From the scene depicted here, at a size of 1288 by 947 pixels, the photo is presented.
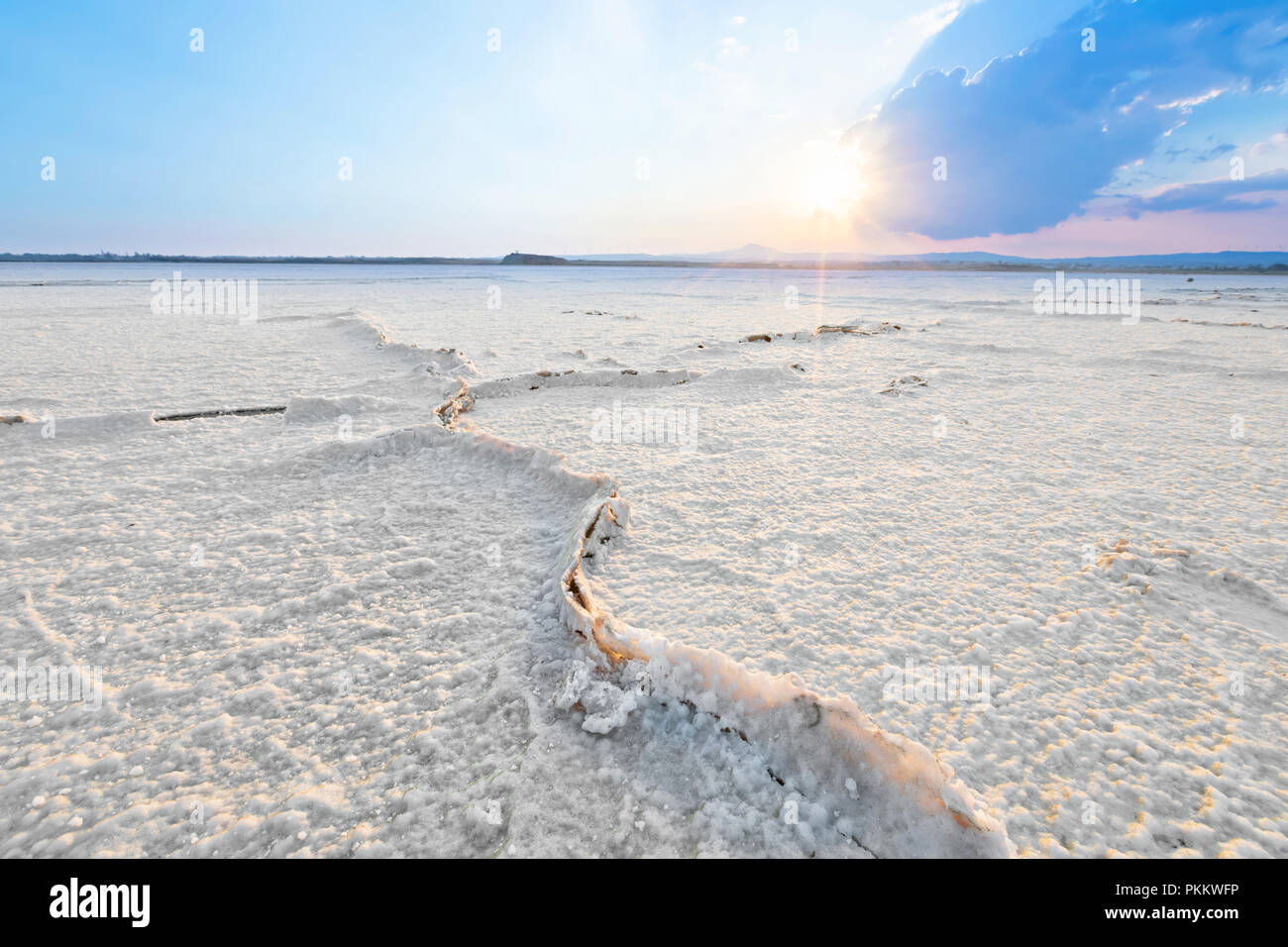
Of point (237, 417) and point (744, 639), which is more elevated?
point (237, 417)

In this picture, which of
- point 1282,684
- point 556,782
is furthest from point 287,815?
point 1282,684

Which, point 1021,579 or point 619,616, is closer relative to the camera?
point 619,616

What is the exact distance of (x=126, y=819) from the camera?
133cm

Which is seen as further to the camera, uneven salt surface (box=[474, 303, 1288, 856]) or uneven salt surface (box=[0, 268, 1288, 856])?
uneven salt surface (box=[474, 303, 1288, 856])

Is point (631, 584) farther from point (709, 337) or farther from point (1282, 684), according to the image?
point (709, 337)

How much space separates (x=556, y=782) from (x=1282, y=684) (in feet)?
7.68

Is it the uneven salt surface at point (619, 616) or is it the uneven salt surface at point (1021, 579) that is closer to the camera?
the uneven salt surface at point (619, 616)

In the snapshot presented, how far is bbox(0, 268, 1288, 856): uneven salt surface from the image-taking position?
138 cm

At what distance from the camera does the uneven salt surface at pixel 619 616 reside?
138 cm

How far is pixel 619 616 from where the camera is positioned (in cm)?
211

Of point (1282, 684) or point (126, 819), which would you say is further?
point (1282, 684)
